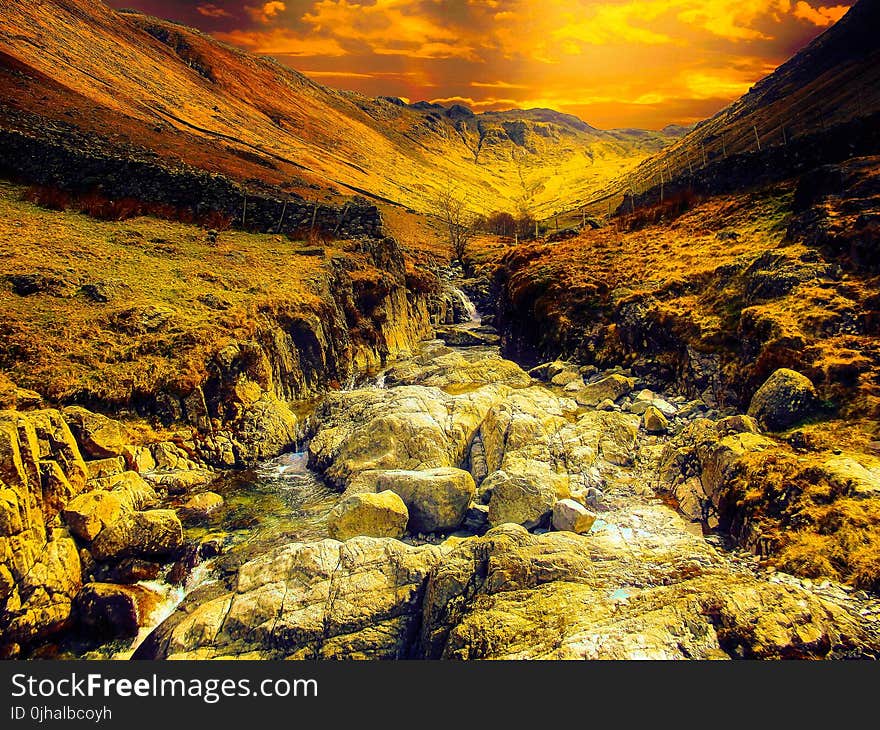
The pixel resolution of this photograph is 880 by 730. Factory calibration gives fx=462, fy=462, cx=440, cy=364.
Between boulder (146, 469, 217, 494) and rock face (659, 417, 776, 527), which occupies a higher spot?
rock face (659, 417, 776, 527)

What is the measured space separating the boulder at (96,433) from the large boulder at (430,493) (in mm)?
9492

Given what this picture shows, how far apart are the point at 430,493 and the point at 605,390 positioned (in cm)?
1555

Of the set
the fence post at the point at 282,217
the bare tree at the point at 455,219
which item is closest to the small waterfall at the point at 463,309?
the bare tree at the point at 455,219

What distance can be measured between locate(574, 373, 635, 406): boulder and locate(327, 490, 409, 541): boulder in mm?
15546

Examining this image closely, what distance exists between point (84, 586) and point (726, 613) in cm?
1721

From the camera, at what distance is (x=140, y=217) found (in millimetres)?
37938

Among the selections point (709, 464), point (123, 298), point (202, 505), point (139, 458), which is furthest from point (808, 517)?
point (123, 298)

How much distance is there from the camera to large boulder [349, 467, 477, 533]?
17.1m

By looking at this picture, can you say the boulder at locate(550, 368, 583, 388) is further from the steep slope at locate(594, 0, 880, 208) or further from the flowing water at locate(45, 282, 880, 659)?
the steep slope at locate(594, 0, 880, 208)

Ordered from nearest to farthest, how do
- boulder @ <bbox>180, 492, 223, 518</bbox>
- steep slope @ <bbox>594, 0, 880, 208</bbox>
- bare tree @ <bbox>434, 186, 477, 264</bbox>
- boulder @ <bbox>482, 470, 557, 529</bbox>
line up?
boulder @ <bbox>482, 470, 557, 529</bbox> → boulder @ <bbox>180, 492, 223, 518</bbox> → steep slope @ <bbox>594, 0, 880, 208</bbox> → bare tree @ <bbox>434, 186, 477, 264</bbox>

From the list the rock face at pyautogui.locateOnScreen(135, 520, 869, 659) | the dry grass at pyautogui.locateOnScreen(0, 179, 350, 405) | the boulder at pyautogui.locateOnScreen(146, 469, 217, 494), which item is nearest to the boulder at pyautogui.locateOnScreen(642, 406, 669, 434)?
the rock face at pyautogui.locateOnScreen(135, 520, 869, 659)

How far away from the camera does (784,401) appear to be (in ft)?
61.8

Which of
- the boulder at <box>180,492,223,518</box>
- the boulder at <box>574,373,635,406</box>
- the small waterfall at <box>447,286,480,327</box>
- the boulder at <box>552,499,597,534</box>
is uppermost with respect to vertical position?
the small waterfall at <box>447,286,480,327</box>

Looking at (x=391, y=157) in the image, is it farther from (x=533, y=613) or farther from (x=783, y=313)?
(x=533, y=613)
